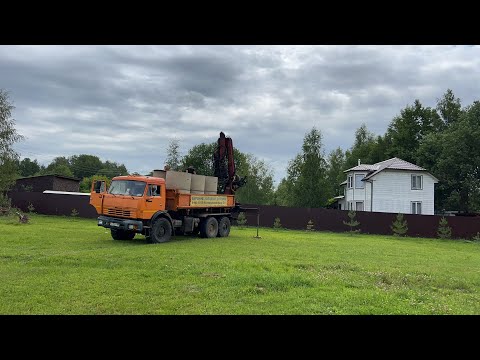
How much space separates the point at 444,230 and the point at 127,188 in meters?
21.8

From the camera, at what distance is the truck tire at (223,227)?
830 inches

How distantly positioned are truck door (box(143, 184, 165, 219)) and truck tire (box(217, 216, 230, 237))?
4.38 m

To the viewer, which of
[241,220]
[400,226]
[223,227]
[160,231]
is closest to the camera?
[160,231]

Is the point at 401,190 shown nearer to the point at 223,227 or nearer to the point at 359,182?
the point at 359,182

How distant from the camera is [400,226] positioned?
29.2 metres

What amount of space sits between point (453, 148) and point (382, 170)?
10.8 metres

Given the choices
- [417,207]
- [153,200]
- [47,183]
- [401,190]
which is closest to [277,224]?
[401,190]

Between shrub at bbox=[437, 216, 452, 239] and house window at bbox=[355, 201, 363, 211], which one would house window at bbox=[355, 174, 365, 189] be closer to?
house window at bbox=[355, 201, 363, 211]

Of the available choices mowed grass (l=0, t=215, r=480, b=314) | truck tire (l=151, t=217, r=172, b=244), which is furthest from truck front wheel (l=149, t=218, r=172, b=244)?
mowed grass (l=0, t=215, r=480, b=314)
